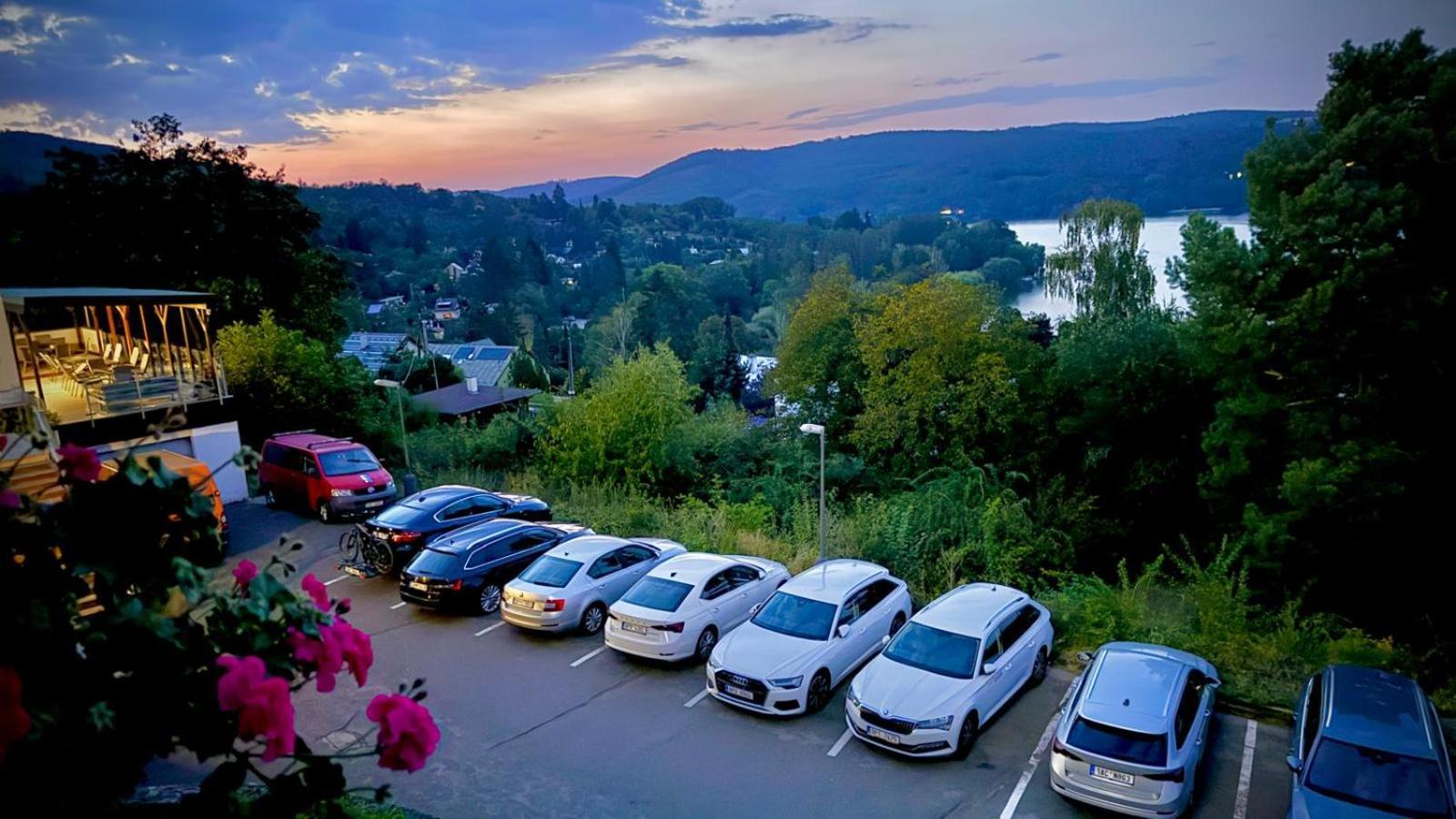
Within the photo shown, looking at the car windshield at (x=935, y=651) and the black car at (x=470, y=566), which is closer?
the car windshield at (x=935, y=651)

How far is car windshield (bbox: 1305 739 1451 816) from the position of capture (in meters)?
7.08

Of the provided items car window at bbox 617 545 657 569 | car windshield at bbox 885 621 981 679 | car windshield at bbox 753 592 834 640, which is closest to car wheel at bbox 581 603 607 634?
car window at bbox 617 545 657 569

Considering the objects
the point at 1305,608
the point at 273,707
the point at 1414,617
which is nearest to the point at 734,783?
the point at 273,707

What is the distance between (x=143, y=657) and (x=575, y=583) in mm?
10097

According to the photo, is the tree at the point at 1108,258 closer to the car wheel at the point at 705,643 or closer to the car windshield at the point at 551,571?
the car wheel at the point at 705,643

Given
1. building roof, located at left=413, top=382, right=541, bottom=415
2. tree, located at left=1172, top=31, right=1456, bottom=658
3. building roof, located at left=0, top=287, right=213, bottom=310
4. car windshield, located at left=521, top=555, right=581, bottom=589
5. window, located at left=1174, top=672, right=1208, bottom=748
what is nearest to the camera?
window, located at left=1174, top=672, right=1208, bottom=748

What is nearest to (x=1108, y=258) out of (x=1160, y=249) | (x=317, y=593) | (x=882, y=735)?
(x=1160, y=249)

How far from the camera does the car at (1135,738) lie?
7855 millimetres

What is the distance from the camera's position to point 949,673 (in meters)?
9.64

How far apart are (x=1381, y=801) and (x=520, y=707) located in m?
9.06

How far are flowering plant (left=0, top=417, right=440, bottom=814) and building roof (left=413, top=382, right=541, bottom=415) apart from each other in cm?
3544

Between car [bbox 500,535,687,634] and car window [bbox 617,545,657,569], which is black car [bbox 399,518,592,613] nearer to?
car [bbox 500,535,687,634]

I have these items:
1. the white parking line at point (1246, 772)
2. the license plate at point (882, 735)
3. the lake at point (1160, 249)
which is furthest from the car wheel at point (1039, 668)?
the lake at point (1160, 249)

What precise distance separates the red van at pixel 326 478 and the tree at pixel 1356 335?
18.8m
